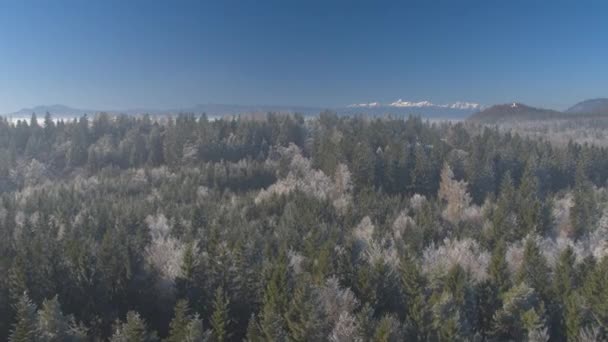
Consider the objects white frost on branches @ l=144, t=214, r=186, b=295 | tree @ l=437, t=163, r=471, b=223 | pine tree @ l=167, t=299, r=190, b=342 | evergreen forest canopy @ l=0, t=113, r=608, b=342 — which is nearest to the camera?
pine tree @ l=167, t=299, r=190, b=342

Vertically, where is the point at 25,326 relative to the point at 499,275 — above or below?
above

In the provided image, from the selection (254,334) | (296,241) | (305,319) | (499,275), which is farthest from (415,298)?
(296,241)

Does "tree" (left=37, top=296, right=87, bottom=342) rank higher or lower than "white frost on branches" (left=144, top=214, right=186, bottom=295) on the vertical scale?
higher

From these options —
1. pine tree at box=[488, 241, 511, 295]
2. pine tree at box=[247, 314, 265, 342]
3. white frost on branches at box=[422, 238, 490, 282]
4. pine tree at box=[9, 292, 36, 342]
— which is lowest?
white frost on branches at box=[422, 238, 490, 282]

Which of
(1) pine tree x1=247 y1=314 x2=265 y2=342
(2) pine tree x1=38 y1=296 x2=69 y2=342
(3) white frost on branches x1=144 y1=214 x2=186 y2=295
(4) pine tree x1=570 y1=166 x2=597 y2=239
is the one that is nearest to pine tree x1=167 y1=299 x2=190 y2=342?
(1) pine tree x1=247 y1=314 x2=265 y2=342

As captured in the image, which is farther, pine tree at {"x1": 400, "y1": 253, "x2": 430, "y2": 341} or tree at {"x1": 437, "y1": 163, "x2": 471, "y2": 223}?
tree at {"x1": 437, "y1": 163, "x2": 471, "y2": 223}

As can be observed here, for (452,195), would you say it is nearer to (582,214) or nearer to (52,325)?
(582,214)

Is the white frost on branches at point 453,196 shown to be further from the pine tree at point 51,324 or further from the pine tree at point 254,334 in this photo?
the pine tree at point 51,324

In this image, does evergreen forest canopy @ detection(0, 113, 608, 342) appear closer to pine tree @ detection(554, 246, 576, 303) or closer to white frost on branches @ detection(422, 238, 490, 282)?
pine tree @ detection(554, 246, 576, 303)
